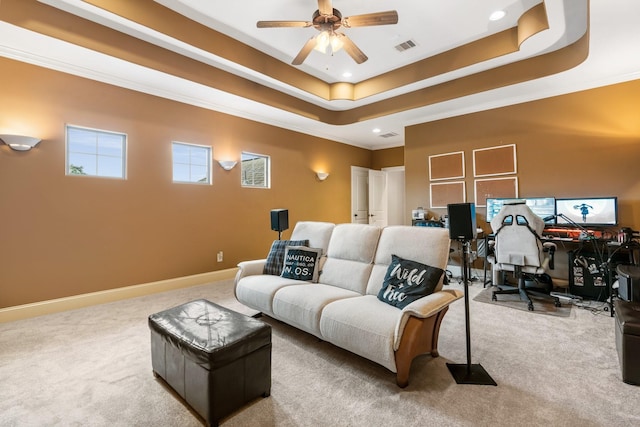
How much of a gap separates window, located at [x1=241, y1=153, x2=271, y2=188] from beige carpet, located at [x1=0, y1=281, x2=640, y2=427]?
3.02 m

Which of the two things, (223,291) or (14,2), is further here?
(223,291)

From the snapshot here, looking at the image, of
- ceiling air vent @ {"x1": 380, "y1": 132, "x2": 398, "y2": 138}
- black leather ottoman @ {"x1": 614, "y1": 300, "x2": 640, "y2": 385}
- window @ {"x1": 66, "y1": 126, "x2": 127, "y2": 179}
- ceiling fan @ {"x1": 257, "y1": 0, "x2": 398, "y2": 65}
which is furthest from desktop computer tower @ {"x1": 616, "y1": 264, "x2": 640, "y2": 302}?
window @ {"x1": 66, "y1": 126, "x2": 127, "y2": 179}

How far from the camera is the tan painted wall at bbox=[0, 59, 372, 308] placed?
314 centimetres

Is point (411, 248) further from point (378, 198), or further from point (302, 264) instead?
point (378, 198)

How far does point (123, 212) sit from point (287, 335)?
9.21 ft

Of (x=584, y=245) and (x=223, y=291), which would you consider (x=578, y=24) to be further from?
(x=223, y=291)

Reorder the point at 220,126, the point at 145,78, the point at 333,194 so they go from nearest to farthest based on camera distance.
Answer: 1. the point at 145,78
2. the point at 220,126
3. the point at 333,194

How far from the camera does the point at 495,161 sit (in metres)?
4.84

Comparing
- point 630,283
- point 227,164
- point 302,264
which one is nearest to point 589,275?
point 630,283

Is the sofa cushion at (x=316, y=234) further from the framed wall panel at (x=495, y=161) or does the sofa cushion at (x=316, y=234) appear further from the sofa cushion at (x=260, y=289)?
the framed wall panel at (x=495, y=161)

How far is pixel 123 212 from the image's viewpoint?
3846 millimetres

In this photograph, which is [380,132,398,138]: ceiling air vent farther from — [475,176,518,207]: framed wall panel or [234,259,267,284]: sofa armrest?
[234,259,267,284]: sofa armrest

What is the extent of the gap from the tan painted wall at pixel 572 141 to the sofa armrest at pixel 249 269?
12.7 feet

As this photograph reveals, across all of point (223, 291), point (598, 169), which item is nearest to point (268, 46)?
point (223, 291)
